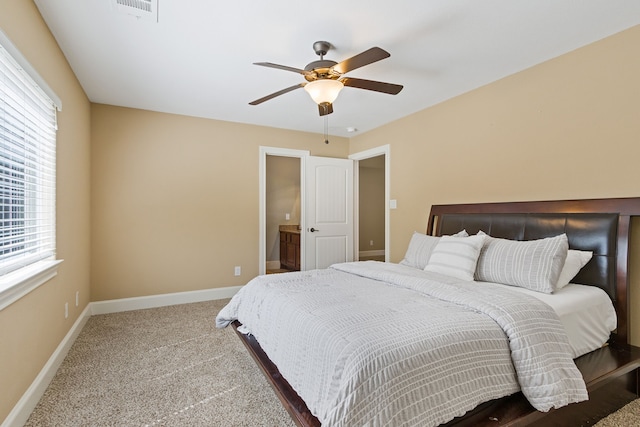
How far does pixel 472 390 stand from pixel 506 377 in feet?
0.74

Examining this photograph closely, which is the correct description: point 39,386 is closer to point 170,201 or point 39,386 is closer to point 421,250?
point 170,201

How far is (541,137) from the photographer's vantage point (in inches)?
105

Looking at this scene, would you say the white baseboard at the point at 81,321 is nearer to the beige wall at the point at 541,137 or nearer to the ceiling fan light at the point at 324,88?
the ceiling fan light at the point at 324,88

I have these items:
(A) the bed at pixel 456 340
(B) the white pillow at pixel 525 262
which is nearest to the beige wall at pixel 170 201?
(A) the bed at pixel 456 340

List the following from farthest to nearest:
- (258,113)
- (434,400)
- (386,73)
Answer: (258,113)
(386,73)
(434,400)

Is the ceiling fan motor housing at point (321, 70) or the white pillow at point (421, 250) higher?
the ceiling fan motor housing at point (321, 70)

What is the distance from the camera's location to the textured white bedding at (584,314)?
6.21 ft

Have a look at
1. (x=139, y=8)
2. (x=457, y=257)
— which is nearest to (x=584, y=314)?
(x=457, y=257)

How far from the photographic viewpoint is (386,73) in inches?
112

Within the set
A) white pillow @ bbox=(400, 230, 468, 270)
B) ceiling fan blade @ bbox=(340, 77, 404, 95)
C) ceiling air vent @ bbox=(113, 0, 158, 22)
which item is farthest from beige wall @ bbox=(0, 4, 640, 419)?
ceiling fan blade @ bbox=(340, 77, 404, 95)

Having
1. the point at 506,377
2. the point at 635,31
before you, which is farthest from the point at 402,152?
the point at 506,377

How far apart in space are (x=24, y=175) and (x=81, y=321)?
185 cm

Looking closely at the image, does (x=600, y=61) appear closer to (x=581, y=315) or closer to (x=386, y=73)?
(x=386, y=73)

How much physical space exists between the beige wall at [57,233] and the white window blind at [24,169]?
15 cm
